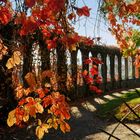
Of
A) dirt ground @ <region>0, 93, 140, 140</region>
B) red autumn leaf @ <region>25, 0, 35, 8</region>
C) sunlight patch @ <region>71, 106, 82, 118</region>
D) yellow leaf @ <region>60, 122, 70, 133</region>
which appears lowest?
dirt ground @ <region>0, 93, 140, 140</region>

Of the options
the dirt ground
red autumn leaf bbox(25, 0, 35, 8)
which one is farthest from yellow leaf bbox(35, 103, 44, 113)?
the dirt ground

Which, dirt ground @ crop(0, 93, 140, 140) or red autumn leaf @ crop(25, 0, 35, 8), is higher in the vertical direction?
red autumn leaf @ crop(25, 0, 35, 8)

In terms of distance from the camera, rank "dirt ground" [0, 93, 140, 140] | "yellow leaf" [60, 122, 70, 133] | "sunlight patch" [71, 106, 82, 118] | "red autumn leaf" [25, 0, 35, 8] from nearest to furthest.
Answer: "red autumn leaf" [25, 0, 35, 8] < "yellow leaf" [60, 122, 70, 133] < "dirt ground" [0, 93, 140, 140] < "sunlight patch" [71, 106, 82, 118]

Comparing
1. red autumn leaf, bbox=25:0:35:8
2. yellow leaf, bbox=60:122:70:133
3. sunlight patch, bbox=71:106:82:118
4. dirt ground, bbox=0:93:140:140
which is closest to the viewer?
red autumn leaf, bbox=25:0:35:8

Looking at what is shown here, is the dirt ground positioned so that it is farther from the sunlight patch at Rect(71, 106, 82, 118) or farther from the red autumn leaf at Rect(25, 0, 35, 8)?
the red autumn leaf at Rect(25, 0, 35, 8)

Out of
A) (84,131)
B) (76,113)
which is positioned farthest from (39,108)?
(76,113)

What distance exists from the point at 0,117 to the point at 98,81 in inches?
418

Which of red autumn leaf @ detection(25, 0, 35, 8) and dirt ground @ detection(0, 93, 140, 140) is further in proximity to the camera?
dirt ground @ detection(0, 93, 140, 140)

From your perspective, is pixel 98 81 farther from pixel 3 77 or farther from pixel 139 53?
pixel 3 77

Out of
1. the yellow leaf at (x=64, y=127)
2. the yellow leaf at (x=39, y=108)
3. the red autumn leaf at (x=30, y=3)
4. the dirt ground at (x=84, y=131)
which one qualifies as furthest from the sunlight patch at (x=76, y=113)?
the red autumn leaf at (x=30, y=3)

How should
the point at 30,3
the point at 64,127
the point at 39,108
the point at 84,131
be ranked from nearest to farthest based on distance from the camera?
the point at 30,3
the point at 39,108
the point at 64,127
the point at 84,131

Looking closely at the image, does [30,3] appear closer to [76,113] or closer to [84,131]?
[84,131]

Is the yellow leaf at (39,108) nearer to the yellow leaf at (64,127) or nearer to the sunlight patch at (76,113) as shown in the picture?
the yellow leaf at (64,127)

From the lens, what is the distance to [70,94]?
67.6 ft
